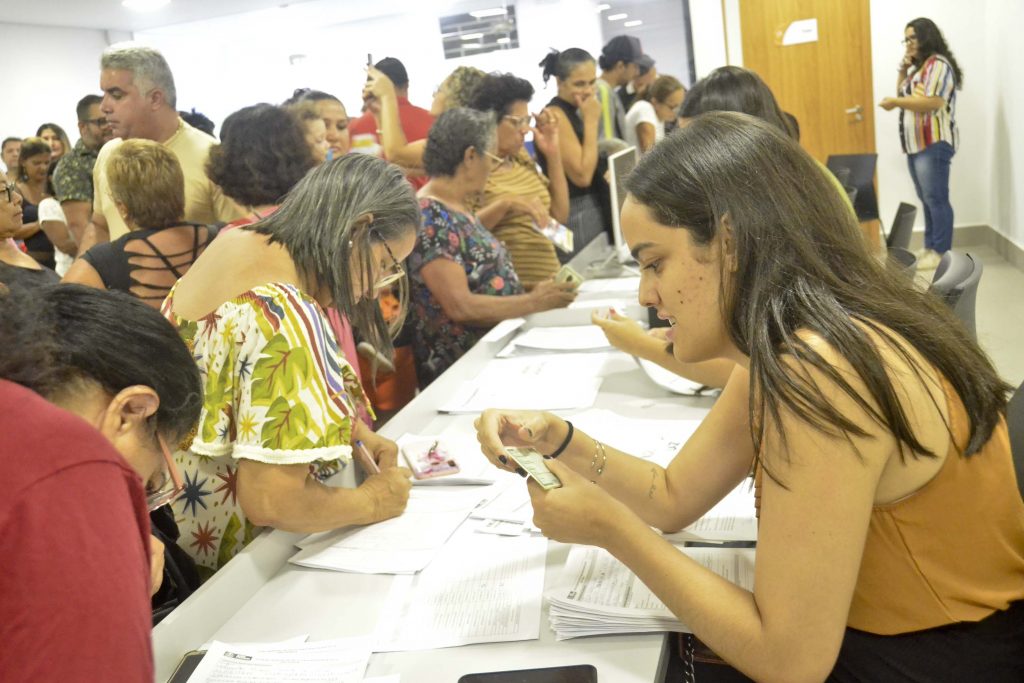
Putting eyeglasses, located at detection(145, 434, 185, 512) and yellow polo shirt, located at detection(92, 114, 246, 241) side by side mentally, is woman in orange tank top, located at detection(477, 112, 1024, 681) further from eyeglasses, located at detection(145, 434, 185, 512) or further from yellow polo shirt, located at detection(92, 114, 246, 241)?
yellow polo shirt, located at detection(92, 114, 246, 241)

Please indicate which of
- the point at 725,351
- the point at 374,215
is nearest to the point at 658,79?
the point at 374,215

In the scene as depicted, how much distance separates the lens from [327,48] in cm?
952

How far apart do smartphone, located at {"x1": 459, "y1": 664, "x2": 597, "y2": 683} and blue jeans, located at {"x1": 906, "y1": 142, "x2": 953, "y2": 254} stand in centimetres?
624

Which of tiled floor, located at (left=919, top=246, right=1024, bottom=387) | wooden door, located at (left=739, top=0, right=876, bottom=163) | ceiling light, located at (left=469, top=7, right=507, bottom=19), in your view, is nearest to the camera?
tiled floor, located at (left=919, top=246, right=1024, bottom=387)

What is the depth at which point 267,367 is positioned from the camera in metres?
1.46

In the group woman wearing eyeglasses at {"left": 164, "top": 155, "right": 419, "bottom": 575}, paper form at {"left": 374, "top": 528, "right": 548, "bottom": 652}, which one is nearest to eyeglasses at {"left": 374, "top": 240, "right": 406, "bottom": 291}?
woman wearing eyeglasses at {"left": 164, "top": 155, "right": 419, "bottom": 575}

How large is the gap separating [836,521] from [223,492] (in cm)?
108

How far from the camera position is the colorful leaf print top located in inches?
57.2

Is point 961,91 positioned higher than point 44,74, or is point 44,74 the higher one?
point 44,74

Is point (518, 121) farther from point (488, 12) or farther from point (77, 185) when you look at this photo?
point (488, 12)

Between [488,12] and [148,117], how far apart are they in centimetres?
608

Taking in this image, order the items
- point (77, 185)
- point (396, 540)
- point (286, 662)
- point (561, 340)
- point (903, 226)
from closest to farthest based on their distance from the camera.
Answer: point (286, 662)
point (396, 540)
point (561, 340)
point (903, 226)
point (77, 185)

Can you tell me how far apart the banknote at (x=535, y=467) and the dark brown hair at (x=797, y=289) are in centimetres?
29

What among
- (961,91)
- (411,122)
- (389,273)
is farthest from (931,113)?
(389,273)
